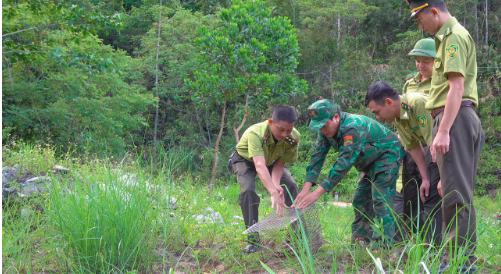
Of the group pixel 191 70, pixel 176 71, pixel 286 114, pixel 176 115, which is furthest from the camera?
pixel 176 115

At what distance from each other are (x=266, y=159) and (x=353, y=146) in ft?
3.43

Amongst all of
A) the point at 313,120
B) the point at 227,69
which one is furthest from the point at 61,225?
the point at 227,69

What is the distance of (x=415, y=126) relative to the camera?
10.8 ft

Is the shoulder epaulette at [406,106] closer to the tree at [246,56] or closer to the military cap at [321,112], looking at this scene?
the military cap at [321,112]

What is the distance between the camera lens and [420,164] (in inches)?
134

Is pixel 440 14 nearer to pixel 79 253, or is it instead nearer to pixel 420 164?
pixel 420 164

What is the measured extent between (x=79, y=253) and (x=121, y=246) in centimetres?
26

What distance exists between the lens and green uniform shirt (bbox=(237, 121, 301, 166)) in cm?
376

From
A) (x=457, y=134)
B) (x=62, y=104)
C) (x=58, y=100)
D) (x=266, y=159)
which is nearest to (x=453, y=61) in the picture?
(x=457, y=134)

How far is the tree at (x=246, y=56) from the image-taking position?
11555 mm

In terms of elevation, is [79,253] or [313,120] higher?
[313,120]

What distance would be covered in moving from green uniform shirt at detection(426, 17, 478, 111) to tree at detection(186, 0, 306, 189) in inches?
353

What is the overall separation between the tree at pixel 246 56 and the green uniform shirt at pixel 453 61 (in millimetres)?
8968

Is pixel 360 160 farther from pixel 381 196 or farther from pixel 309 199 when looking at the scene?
pixel 309 199
